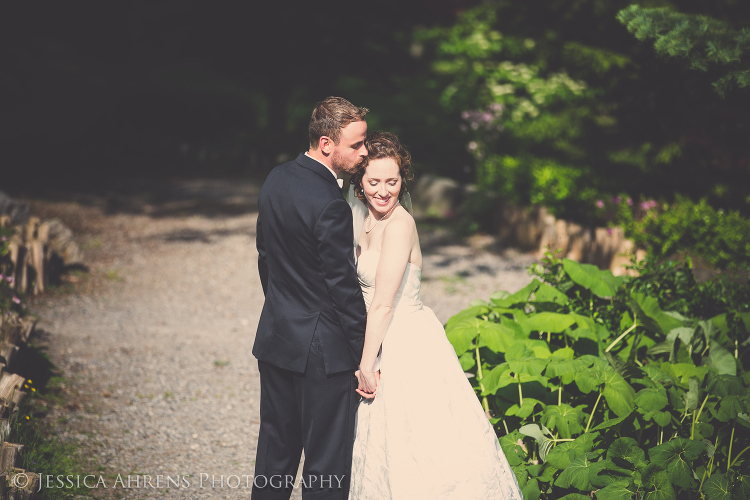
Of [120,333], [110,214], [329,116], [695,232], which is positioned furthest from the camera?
[110,214]

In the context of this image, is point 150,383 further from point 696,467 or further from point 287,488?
point 696,467

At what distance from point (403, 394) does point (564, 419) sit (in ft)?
2.72

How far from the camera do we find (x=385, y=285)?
7.95 ft

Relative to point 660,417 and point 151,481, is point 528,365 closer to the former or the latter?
point 660,417

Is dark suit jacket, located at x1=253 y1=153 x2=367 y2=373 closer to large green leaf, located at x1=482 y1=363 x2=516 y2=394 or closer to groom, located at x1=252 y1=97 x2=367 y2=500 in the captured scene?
groom, located at x1=252 y1=97 x2=367 y2=500

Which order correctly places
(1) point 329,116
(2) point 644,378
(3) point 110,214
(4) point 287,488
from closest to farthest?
(1) point 329,116 < (4) point 287,488 < (2) point 644,378 < (3) point 110,214

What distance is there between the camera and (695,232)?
6.03 metres

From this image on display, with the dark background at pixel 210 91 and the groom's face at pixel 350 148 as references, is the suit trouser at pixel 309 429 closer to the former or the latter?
the groom's face at pixel 350 148

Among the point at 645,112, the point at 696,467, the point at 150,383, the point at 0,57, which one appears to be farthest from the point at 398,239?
the point at 0,57

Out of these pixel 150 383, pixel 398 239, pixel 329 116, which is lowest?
pixel 150 383

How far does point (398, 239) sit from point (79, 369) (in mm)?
3229

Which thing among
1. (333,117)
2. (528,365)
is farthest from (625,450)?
(333,117)

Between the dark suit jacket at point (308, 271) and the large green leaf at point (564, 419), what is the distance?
3.34 feet

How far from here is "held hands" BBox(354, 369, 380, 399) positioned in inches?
97.0
